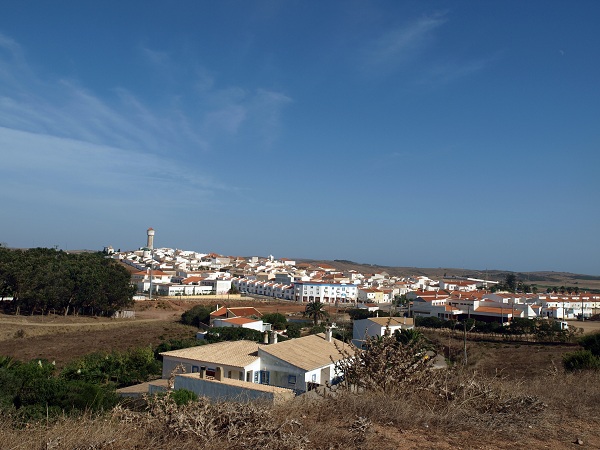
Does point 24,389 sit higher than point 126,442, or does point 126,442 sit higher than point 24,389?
point 126,442

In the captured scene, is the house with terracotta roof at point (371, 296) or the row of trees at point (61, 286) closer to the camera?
the row of trees at point (61, 286)

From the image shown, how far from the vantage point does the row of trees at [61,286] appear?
138 ft

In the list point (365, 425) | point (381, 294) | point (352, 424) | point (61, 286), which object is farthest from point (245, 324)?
point (381, 294)

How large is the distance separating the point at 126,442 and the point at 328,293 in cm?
7229

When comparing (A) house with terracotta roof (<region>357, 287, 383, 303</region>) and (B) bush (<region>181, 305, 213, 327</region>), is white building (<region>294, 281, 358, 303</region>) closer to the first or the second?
(A) house with terracotta roof (<region>357, 287, 383, 303</region>)

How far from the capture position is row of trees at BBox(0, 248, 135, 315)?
138 ft

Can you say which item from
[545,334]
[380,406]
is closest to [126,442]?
[380,406]

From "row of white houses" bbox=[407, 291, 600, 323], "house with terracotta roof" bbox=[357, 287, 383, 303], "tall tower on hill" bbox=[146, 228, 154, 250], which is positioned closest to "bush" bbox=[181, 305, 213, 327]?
"row of white houses" bbox=[407, 291, 600, 323]

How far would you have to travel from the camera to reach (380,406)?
16.9 ft

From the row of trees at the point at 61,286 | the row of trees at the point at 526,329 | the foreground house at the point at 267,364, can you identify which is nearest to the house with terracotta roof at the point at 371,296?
the row of trees at the point at 526,329

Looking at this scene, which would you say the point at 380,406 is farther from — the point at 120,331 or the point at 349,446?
the point at 120,331

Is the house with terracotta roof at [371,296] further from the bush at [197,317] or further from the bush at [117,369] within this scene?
the bush at [117,369]

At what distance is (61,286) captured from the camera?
42625 millimetres

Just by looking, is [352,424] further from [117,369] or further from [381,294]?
[381,294]
